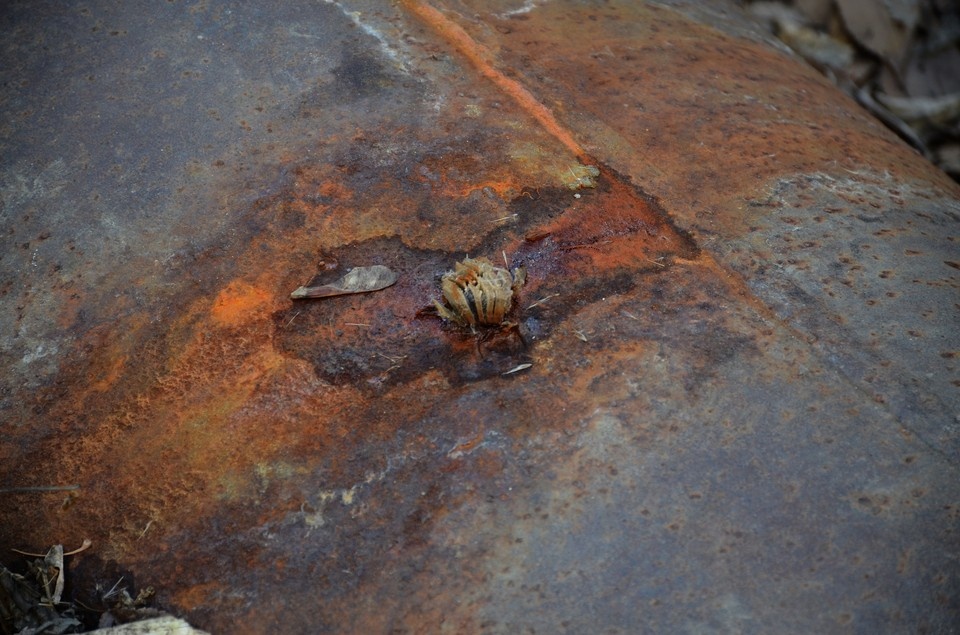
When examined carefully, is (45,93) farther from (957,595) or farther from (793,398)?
(957,595)

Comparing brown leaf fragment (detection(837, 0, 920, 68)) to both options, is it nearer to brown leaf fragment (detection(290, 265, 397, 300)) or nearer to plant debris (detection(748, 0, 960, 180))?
plant debris (detection(748, 0, 960, 180))

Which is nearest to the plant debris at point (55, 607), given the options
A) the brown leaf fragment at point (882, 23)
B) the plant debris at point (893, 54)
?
the plant debris at point (893, 54)

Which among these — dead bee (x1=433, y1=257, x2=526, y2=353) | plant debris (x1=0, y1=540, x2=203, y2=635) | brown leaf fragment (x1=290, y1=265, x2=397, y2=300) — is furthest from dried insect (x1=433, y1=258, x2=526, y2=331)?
plant debris (x1=0, y1=540, x2=203, y2=635)

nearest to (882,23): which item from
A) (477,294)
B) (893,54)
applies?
(893,54)

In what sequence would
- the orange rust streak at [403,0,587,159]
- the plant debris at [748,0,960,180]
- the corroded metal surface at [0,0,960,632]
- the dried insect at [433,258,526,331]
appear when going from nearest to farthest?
the corroded metal surface at [0,0,960,632], the dried insect at [433,258,526,331], the orange rust streak at [403,0,587,159], the plant debris at [748,0,960,180]

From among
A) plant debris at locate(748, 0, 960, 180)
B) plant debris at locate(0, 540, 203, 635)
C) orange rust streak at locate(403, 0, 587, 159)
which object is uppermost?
orange rust streak at locate(403, 0, 587, 159)

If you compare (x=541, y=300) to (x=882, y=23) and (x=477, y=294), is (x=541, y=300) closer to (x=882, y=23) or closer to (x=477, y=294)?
(x=477, y=294)

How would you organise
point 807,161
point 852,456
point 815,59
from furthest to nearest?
point 815,59
point 807,161
point 852,456

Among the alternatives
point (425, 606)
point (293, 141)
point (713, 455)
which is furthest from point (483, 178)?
point (425, 606)
